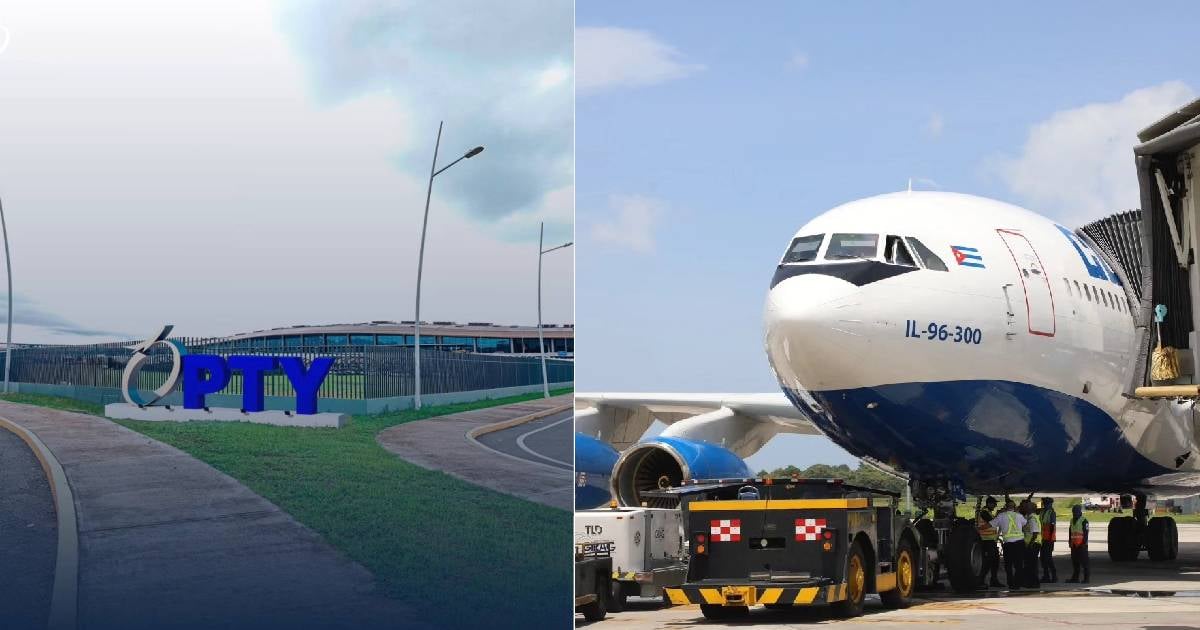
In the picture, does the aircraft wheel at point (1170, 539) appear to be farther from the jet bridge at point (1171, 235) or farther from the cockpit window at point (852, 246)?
the cockpit window at point (852, 246)

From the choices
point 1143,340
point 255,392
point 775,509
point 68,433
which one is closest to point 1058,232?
point 1143,340

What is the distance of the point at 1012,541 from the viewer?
17.0m

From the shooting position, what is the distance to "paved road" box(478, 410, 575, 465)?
42.4 feet

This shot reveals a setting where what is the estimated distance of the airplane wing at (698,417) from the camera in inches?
840

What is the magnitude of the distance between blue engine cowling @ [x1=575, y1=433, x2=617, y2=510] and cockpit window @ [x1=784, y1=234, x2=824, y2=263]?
18.0ft

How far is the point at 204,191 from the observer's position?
1188 centimetres

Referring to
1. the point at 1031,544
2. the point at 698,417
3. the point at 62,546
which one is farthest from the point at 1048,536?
the point at 62,546

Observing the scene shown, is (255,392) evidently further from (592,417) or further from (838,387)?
(592,417)

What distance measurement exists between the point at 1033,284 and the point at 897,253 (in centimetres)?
191

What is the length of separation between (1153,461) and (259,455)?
12.0 metres

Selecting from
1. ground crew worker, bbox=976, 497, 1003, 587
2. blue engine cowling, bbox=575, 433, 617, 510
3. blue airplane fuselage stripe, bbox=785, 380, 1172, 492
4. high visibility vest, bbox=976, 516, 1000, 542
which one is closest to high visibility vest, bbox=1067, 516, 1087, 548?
blue airplane fuselage stripe, bbox=785, 380, 1172, 492

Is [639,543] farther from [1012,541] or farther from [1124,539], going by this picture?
[1124,539]

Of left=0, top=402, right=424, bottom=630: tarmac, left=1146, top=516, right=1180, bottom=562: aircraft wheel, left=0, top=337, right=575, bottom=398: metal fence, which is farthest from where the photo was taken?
left=1146, top=516, right=1180, bottom=562: aircraft wheel

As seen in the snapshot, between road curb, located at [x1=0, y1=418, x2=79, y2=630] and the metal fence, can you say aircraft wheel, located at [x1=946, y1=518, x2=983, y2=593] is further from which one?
road curb, located at [x1=0, y1=418, x2=79, y2=630]
